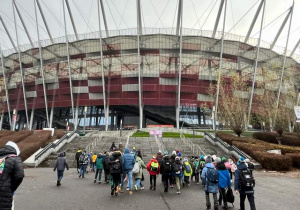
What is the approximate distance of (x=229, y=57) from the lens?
55812mm

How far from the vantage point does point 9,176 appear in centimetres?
408

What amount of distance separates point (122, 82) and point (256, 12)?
3245cm

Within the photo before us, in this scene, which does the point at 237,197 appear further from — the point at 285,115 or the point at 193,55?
the point at 193,55

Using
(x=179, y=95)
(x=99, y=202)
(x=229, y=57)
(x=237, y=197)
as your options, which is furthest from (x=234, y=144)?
(x=229, y=57)

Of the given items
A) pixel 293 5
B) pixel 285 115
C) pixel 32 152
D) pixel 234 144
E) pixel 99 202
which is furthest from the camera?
pixel 293 5

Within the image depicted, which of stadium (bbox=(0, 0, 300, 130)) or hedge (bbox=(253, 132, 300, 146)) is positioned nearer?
hedge (bbox=(253, 132, 300, 146))

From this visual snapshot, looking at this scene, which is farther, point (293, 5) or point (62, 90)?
point (62, 90)

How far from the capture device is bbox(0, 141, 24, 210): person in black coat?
392cm

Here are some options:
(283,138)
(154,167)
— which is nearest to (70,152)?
(154,167)

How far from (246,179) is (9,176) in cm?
585

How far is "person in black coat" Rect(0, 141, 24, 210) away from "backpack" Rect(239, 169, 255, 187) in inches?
221

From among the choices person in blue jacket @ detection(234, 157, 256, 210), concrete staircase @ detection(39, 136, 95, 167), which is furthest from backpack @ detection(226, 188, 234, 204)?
concrete staircase @ detection(39, 136, 95, 167)

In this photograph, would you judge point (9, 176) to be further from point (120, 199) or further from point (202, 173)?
point (202, 173)

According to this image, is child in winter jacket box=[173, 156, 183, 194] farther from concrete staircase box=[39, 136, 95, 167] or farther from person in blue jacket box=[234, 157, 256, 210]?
concrete staircase box=[39, 136, 95, 167]
